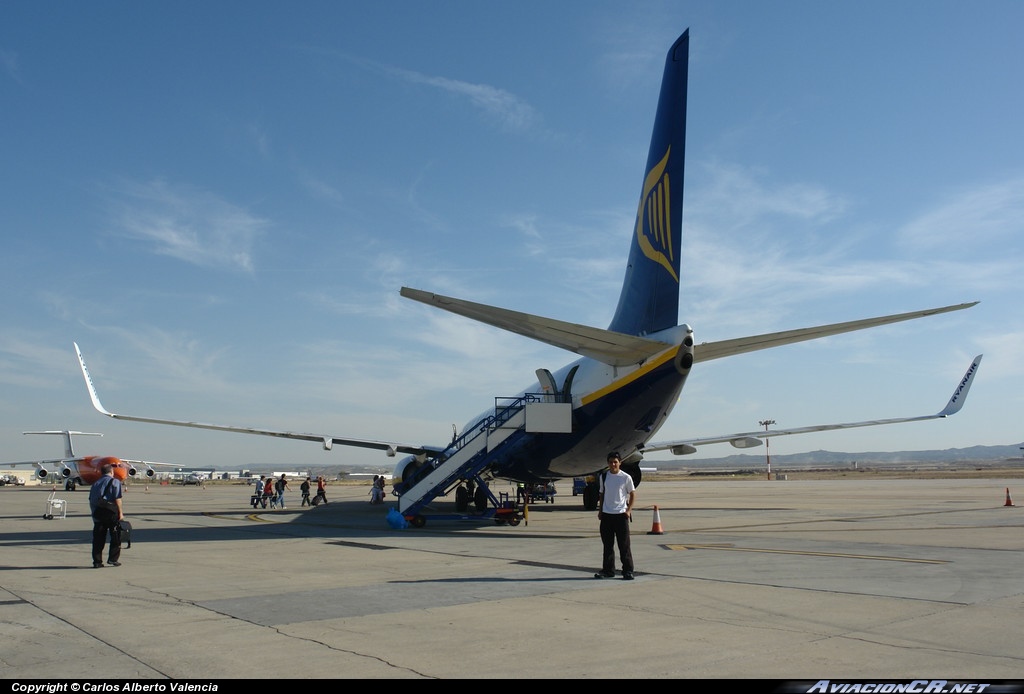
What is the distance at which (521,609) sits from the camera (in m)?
8.34

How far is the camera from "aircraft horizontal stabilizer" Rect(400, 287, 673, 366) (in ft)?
41.7

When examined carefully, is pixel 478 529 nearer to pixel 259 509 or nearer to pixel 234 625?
pixel 234 625

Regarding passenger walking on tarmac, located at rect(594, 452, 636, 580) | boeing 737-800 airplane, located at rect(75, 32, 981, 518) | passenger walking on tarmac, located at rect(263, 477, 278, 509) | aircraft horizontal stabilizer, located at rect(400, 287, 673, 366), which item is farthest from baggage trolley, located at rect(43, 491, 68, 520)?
passenger walking on tarmac, located at rect(594, 452, 636, 580)

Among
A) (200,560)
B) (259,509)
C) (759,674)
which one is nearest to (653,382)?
(200,560)

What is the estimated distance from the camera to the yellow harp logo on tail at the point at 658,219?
61.6ft

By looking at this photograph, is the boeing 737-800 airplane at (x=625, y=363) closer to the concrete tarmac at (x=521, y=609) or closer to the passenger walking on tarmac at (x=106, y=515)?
the concrete tarmac at (x=521, y=609)

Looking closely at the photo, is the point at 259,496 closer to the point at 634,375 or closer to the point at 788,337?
the point at 634,375

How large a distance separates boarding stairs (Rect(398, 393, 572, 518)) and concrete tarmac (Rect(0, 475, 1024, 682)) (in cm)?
388

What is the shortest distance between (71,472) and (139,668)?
70.1 m

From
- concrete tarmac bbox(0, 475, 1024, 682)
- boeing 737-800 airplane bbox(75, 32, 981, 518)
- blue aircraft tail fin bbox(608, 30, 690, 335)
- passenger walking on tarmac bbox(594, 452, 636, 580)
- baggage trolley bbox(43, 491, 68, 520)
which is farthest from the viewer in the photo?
baggage trolley bbox(43, 491, 68, 520)

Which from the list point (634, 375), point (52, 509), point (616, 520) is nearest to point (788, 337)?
point (634, 375)

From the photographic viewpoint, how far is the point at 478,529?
20.7 m

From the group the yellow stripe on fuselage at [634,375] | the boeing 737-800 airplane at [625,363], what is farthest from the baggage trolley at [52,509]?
the yellow stripe on fuselage at [634,375]

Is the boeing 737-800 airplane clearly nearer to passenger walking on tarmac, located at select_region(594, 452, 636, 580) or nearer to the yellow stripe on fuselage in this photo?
the yellow stripe on fuselage
